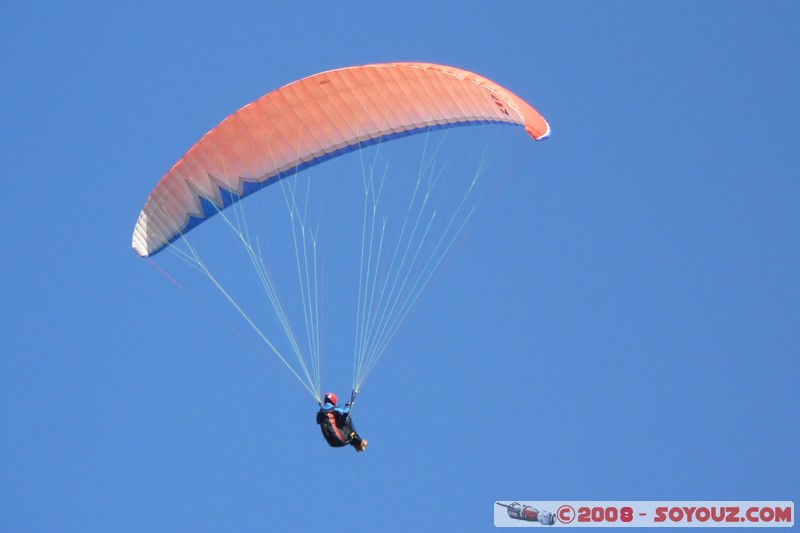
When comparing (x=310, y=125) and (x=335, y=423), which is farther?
(x=310, y=125)

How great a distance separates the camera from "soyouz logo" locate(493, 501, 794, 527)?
64.8 feet

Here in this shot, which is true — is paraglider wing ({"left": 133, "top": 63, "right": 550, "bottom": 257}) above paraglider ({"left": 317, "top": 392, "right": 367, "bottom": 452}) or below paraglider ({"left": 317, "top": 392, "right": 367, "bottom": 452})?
above

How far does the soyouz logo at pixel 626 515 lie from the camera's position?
1975 centimetres

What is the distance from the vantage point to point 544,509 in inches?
793

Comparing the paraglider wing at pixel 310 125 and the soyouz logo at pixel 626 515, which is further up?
the paraglider wing at pixel 310 125

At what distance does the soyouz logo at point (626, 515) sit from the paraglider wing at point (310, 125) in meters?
5.89

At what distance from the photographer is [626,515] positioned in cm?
1983

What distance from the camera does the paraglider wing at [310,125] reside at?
1606cm

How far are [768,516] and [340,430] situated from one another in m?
7.94

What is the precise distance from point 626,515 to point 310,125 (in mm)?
7485

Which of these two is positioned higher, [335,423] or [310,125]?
[310,125]

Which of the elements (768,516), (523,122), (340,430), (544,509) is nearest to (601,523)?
(544,509)

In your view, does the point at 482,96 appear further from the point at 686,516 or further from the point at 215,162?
the point at 686,516

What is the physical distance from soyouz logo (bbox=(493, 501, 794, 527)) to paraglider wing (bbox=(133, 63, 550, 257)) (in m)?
5.89
